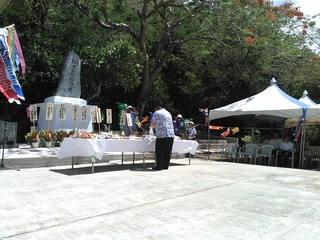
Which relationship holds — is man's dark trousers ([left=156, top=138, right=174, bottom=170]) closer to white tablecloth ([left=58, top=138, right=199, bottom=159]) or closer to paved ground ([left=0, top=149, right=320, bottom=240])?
white tablecloth ([left=58, top=138, right=199, bottom=159])

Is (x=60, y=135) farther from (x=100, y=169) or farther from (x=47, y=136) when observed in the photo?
(x=100, y=169)

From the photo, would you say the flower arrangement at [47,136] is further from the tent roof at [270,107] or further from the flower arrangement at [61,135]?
the tent roof at [270,107]

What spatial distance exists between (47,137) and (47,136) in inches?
1.5

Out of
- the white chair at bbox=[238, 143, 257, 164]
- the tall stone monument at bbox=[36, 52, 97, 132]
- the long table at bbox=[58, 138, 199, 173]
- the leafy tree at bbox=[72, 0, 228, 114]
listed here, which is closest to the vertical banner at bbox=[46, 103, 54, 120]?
the tall stone monument at bbox=[36, 52, 97, 132]

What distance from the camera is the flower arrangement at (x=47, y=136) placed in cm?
1116

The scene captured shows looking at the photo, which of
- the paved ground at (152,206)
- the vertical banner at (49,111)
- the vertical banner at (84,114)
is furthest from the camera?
the vertical banner at (84,114)

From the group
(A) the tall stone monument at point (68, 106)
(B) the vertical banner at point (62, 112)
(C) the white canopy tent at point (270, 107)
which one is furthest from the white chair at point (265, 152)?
(B) the vertical banner at point (62, 112)

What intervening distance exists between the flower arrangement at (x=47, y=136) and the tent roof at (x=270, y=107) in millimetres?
6061

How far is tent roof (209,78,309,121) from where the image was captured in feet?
37.1

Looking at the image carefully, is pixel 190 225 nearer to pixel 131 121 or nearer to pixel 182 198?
pixel 182 198

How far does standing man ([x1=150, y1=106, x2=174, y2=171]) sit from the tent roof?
14.8 ft

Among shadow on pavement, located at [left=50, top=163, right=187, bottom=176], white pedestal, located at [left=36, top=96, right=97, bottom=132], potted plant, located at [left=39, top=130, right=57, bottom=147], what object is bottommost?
shadow on pavement, located at [left=50, top=163, right=187, bottom=176]

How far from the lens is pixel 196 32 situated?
16625 mm

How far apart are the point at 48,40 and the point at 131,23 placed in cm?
432
